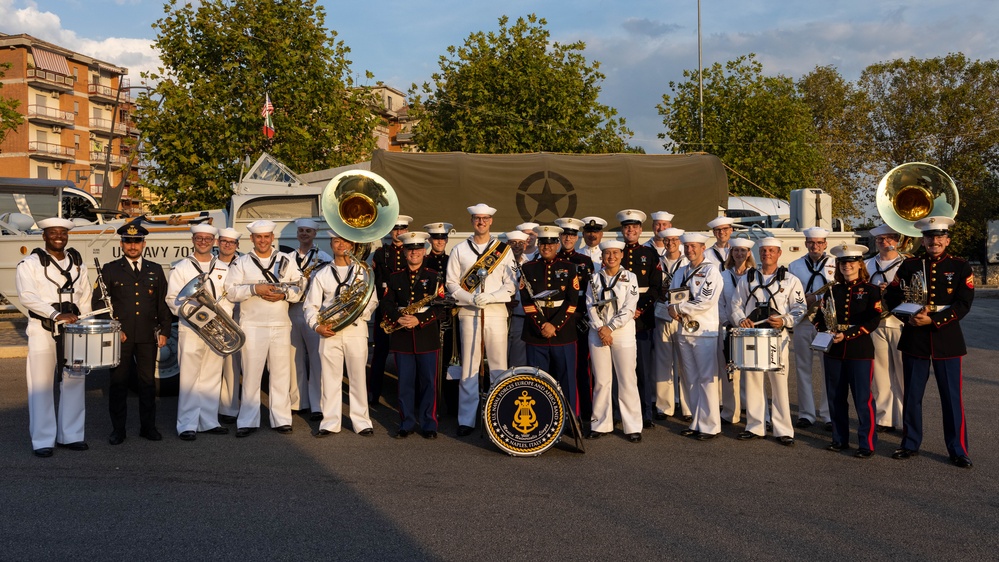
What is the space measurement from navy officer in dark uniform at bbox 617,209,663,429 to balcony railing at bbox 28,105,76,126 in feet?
235

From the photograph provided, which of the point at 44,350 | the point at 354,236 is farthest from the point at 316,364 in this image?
the point at 44,350

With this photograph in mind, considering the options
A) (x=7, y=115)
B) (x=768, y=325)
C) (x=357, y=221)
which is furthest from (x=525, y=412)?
(x=7, y=115)

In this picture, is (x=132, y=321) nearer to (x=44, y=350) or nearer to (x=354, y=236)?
(x=44, y=350)

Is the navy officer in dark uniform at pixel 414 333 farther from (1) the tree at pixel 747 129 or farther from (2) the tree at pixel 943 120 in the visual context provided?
(2) the tree at pixel 943 120

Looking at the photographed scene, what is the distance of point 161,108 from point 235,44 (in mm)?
2491

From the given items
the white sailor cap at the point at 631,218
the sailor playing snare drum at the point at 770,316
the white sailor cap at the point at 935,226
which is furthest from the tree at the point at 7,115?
the white sailor cap at the point at 935,226

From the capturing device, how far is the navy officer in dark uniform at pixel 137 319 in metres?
7.95

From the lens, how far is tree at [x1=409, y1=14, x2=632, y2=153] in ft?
89.2

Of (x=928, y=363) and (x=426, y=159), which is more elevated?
(x=426, y=159)

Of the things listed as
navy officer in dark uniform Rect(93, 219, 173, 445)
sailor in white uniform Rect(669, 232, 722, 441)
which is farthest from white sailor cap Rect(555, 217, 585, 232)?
→ navy officer in dark uniform Rect(93, 219, 173, 445)

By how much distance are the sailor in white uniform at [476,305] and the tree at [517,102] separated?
18485 millimetres

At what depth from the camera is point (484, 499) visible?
6.08 m

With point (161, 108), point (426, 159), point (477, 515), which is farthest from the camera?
point (161, 108)

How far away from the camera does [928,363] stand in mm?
7359
